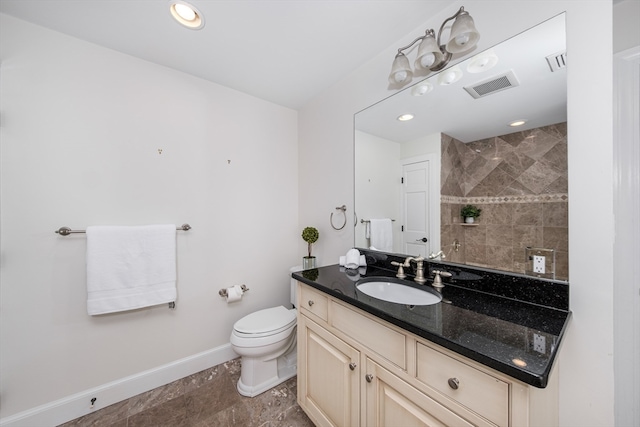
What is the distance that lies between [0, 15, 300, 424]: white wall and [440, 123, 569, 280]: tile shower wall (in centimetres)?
98

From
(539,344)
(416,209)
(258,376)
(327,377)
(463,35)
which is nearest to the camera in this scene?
(539,344)

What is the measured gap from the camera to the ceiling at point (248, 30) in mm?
1208

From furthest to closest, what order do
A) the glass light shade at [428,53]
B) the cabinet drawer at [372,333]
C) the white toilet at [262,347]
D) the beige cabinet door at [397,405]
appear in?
the white toilet at [262,347]
the glass light shade at [428,53]
the cabinet drawer at [372,333]
the beige cabinet door at [397,405]

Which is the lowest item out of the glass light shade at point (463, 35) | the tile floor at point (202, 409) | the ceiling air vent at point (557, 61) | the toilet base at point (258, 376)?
the tile floor at point (202, 409)

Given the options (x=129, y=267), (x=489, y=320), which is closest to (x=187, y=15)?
(x=129, y=267)

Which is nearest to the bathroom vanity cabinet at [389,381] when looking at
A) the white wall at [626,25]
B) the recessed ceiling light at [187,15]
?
the white wall at [626,25]

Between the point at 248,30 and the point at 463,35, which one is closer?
the point at 463,35

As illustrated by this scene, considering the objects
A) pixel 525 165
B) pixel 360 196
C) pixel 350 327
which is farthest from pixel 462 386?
pixel 360 196

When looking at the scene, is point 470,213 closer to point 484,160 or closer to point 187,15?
point 484,160

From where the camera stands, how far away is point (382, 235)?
1.61m

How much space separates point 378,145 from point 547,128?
88cm

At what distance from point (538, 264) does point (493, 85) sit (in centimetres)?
86

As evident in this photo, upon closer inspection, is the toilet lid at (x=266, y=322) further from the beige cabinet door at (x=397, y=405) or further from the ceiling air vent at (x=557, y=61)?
the ceiling air vent at (x=557, y=61)

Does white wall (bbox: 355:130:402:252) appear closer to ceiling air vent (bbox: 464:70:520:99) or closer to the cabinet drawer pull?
ceiling air vent (bbox: 464:70:520:99)
